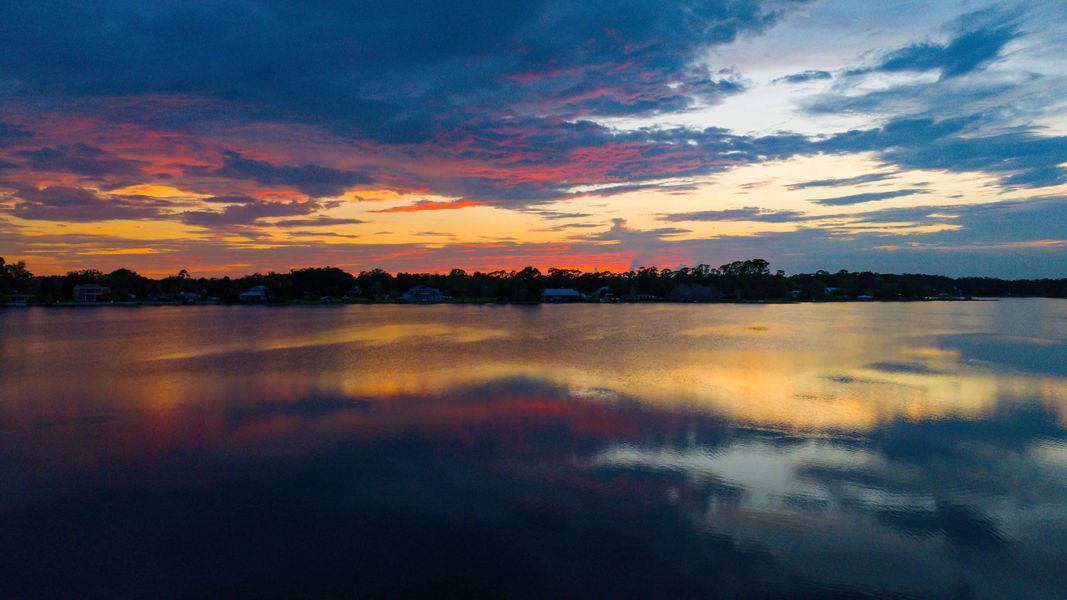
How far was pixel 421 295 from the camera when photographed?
3912 inches

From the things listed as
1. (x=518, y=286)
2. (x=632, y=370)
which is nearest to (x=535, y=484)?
(x=632, y=370)

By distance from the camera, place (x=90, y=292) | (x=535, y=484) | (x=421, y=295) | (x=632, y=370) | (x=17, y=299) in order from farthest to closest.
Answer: (x=421, y=295) < (x=90, y=292) < (x=17, y=299) < (x=632, y=370) < (x=535, y=484)

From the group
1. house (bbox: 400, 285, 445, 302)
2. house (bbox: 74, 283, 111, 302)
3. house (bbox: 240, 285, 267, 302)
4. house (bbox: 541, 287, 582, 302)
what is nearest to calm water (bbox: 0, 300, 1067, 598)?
house (bbox: 400, 285, 445, 302)

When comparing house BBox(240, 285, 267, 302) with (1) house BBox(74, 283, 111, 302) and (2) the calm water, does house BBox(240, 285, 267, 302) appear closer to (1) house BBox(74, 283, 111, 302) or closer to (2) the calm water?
(1) house BBox(74, 283, 111, 302)

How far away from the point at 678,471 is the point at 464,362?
14410mm

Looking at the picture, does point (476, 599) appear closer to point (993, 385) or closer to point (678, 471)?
point (678, 471)

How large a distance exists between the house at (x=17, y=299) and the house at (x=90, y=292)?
5.91 meters

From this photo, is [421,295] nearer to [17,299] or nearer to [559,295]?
[559,295]

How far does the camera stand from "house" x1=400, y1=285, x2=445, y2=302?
9915cm

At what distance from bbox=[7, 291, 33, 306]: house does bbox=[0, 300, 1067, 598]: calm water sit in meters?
87.9

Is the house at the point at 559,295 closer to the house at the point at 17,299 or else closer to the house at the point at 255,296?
the house at the point at 255,296

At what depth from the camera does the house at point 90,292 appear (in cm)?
8738

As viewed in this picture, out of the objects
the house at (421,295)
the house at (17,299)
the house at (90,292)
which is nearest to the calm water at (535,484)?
the house at (421,295)

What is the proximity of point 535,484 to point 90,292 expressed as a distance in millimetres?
108718
